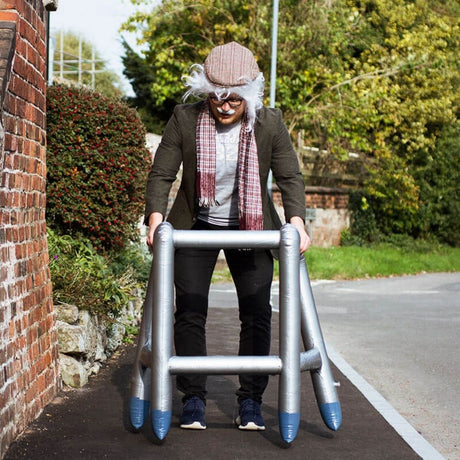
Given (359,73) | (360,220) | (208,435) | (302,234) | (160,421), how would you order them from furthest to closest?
(360,220) → (359,73) → (208,435) → (302,234) → (160,421)

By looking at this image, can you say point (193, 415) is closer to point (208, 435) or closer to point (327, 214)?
point (208, 435)

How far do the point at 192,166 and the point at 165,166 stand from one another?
5.5 inches

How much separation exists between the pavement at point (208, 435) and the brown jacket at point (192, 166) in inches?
41.7

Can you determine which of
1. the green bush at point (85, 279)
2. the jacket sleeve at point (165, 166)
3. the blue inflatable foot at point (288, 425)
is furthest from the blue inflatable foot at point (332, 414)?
the green bush at point (85, 279)

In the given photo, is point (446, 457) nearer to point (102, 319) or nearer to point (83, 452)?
point (83, 452)

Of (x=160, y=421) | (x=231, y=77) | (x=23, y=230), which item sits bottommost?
(x=160, y=421)

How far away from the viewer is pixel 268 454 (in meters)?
4.11

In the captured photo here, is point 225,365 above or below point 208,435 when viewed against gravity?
above

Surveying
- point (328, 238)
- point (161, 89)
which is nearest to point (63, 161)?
point (161, 89)

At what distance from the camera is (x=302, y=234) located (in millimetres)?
4348

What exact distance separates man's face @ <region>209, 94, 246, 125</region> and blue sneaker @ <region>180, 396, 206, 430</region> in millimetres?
1419

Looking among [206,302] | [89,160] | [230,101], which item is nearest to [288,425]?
[206,302]

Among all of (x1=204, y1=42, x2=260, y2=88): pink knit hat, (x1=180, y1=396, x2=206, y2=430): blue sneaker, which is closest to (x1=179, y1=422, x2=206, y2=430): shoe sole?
(x1=180, y1=396, x2=206, y2=430): blue sneaker

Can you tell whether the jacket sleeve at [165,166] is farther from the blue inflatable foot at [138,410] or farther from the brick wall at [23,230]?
the blue inflatable foot at [138,410]
